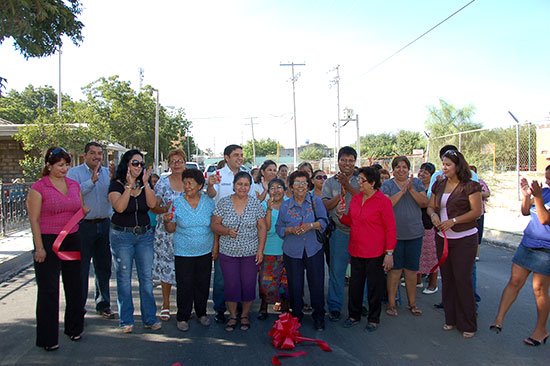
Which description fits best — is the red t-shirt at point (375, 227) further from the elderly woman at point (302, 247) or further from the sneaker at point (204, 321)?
the sneaker at point (204, 321)

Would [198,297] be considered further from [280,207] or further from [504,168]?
[504,168]

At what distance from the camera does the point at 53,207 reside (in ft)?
13.6

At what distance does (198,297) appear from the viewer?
4.92 meters

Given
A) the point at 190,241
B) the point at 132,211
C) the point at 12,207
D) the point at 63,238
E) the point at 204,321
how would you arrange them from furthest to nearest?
the point at 12,207 → the point at 204,321 → the point at 190,241 → the point at 132,211 → the point at 63,238

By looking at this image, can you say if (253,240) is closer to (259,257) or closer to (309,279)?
(259,257)

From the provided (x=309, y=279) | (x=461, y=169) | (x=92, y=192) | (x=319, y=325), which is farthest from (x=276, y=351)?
(x=92, y=192)

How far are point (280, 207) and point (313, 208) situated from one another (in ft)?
1.27

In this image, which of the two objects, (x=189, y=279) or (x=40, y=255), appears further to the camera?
(x=189, y=279)

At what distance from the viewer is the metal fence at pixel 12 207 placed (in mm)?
11000

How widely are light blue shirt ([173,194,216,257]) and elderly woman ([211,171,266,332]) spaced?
0.41 feet

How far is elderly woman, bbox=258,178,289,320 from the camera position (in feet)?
16.9

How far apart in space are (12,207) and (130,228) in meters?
8.96

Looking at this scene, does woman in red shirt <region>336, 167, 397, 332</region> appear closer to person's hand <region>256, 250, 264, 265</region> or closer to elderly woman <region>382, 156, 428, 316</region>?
elderly woman <region>382, 156, 428, 316</region>

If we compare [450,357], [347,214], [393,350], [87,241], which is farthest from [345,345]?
[87,241]
